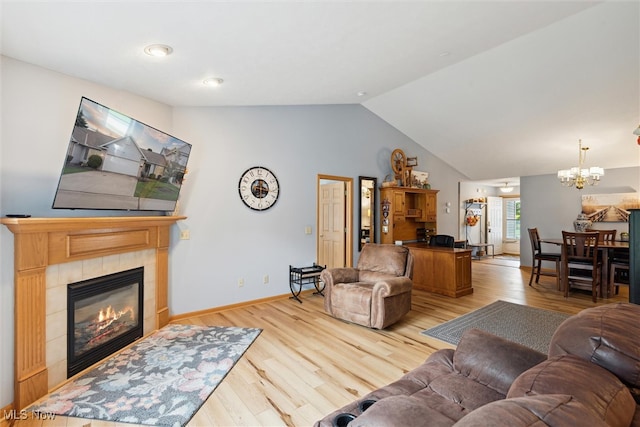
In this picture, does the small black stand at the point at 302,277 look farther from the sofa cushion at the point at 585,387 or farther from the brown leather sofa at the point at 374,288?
the sofa cushion at the point at 585,387

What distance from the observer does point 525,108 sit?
4832mm

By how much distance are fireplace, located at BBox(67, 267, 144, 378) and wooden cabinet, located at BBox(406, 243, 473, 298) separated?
14.3 feet

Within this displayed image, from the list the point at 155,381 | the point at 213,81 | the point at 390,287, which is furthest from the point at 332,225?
the point at 155,381

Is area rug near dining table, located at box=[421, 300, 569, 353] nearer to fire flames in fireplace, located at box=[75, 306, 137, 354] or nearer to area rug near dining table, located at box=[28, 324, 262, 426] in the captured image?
area rug near dining table, located at box=[28, 324, 262, 426]

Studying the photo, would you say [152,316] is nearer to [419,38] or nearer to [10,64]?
[10,64]

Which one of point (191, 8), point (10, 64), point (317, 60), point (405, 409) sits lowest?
point (405, 409)

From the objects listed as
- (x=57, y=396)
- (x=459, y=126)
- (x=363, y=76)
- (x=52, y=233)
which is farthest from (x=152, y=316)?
(x=459, y=126)

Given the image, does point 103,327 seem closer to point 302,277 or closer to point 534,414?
point 302,277

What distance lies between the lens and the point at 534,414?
0.73 metres

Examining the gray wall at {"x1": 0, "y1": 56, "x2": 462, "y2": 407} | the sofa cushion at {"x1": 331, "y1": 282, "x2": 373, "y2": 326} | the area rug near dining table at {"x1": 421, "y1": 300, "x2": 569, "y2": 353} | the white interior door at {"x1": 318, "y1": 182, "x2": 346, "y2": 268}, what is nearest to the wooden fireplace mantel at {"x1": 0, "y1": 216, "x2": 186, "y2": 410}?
the gray wall at {"x1": 0, "y1": 56, "x2": 462, "y2": 407}

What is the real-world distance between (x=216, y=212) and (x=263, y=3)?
2.79m

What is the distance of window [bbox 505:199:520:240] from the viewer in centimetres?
1056

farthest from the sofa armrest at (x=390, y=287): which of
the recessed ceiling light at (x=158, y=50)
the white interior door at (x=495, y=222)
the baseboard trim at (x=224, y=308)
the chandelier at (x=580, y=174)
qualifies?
the white interior door at (x=495, y=222)

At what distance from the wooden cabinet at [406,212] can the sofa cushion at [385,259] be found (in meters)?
1.81
